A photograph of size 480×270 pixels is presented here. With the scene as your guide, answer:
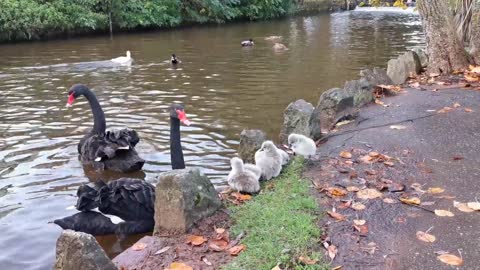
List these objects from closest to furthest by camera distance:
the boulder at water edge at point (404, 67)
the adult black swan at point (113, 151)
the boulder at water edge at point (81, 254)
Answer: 1. the boulder at water edge at point (81, 254)
2. the adult black swan at point (113, 151)
3. the boulder at water edge at point (404, 67)

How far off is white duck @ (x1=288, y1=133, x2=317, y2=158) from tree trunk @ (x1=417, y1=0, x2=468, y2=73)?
5.81 meters

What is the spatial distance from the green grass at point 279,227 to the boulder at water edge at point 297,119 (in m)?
1.53

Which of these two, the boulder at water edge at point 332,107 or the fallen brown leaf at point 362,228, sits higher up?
the boulder at water edge at point 332,107

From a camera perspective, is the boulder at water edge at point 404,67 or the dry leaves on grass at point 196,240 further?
the boulder at water edge at point 404,67

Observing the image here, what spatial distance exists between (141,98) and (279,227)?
7958mm

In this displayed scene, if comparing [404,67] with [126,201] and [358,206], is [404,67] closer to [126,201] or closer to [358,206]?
[358,206]

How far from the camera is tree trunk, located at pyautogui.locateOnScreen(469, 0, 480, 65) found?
1028 centimetres

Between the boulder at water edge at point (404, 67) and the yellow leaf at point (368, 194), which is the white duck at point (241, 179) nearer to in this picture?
the yellow leaf at point (368, 194)

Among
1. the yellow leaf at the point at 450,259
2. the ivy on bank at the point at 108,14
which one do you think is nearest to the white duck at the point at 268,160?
the yellow leaf at the point at 450,259

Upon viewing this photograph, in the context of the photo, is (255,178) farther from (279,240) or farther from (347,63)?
(347,63)

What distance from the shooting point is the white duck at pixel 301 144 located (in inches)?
223

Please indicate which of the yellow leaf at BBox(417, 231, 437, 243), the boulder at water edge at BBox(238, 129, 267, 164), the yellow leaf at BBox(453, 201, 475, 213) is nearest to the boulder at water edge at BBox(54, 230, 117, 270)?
the yellow leaf at BBox(417, 231, 437, 243)

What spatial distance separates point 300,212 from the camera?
442cm

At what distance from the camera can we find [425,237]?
3.93 metres
